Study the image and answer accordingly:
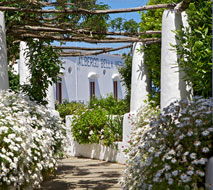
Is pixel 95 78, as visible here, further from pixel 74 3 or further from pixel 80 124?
pixel 74 3

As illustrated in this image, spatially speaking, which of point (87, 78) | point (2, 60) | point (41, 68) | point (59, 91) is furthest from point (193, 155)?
point (87, 78)

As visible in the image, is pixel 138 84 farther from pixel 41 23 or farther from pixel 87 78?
pixel 87 78

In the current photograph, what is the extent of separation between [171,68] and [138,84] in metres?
2.10

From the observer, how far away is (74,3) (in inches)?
248

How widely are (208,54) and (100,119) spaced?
5.11 m

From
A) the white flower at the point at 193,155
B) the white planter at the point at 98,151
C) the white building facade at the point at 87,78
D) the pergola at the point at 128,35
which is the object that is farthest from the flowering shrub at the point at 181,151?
the white building facade at the point at 87,78

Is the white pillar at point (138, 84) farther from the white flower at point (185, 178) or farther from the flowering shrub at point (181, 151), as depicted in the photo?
the white flower at point (185, 178)

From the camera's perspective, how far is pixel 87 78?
18891mm

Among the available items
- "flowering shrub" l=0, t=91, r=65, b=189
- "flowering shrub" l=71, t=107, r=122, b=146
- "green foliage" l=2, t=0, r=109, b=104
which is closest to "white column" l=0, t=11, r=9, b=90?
"green foliage" l=2, t=0, r=109, b=104

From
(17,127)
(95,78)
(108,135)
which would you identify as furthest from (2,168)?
(95,78)

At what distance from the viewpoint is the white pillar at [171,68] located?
618 cm

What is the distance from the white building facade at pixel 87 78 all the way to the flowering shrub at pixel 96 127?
260 inches

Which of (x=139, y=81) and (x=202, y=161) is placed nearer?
(x=202, y=161)

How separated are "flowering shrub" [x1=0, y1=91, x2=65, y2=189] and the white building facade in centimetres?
1109
